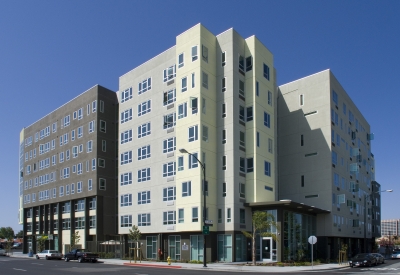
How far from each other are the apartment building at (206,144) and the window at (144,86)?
3.55ft

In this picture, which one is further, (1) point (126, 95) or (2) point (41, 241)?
(2) point (41, 241)

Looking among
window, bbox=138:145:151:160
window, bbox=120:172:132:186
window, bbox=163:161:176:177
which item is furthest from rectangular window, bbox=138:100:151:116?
window, bbox=163:161:176:177

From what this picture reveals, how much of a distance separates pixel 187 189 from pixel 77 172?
90.5 feet

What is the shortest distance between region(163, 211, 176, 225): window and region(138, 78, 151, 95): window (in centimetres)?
1623

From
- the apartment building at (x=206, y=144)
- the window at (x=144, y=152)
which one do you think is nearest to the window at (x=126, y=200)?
the apartment building at (x=206, y=144)

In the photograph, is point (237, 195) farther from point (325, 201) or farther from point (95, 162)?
point (95, 162)

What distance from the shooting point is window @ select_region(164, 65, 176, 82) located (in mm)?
50219

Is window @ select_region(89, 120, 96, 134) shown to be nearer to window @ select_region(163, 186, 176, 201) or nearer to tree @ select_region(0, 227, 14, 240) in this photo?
window @ select_region(163, 186, 176, 201)

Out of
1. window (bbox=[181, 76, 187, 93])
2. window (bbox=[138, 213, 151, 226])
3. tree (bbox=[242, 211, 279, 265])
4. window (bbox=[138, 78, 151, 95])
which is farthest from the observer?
window (bbox=[138, 78, 151, 95])

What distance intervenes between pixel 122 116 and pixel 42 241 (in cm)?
2842

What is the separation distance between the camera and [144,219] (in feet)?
169

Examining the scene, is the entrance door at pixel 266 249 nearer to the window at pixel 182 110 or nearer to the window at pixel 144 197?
the window at pixel 144 197

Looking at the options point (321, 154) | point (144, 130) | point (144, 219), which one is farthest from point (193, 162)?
point (321, 154)

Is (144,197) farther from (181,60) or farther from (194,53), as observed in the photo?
(194,53)
